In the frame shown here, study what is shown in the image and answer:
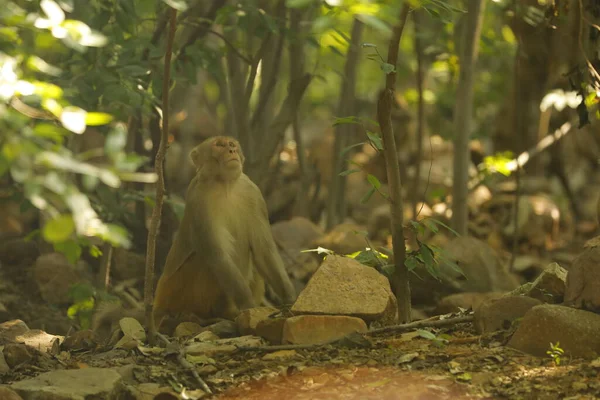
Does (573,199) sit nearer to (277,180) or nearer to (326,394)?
(277,180)

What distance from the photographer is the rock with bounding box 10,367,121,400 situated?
3715 mm

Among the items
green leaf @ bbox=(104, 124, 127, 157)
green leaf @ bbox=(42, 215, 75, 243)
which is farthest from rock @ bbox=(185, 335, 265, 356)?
green leaf @ bbox=(42, 215, 75, 243)

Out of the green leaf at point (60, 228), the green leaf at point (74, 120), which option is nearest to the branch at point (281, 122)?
the green leaf at point (74, 120)

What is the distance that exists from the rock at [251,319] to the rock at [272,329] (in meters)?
0.19

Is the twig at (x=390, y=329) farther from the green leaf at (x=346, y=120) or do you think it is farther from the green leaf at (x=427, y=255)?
the green leaf at (x=346, y=120)

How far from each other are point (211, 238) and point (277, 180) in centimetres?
429

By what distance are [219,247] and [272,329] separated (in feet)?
5.13

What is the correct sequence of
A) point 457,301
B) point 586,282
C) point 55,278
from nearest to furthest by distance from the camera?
point 586,282, point 457,301, point 55,278

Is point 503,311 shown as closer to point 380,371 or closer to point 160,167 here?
point 380,371

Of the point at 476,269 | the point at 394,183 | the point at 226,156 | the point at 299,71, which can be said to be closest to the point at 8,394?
the point at 394,183

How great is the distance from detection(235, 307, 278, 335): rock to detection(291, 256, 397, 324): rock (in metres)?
0.33

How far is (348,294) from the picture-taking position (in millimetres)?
4758

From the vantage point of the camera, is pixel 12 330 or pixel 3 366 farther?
pixel 12 330

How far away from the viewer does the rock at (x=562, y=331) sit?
4.08 meters
